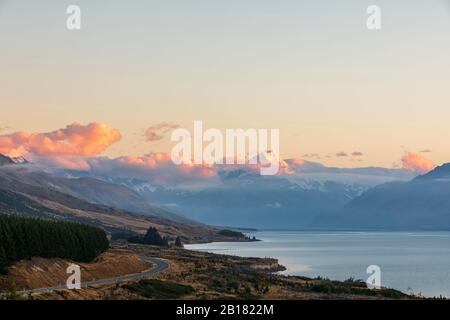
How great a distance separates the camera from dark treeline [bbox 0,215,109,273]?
296 ft

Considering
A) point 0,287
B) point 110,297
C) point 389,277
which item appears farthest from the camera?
point 389,277

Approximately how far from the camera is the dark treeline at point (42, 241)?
90.3 meters

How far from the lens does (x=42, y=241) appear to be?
331 feet
